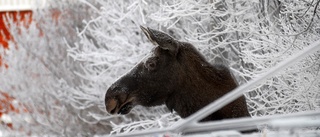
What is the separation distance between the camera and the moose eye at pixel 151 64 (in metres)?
3.62

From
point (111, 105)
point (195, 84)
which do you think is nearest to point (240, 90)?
point (195, 84)

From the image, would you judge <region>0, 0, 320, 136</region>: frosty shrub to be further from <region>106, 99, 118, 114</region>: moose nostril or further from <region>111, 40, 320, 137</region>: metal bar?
<region>111, 40, 320, 137</region>: metal bar

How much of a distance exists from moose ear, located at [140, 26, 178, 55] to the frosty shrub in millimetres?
1760

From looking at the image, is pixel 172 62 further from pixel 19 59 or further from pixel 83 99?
pixel 19 59

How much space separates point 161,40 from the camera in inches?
137

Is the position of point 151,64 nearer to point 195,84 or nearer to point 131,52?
point 195,84

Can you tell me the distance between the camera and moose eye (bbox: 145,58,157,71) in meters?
3.62

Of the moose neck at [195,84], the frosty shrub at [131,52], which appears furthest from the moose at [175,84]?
the frosty shrub at [131,52]

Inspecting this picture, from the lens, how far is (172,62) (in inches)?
143

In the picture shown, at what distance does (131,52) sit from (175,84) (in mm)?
9590

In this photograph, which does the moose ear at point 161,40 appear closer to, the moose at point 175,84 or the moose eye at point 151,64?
the moose at point 175,84

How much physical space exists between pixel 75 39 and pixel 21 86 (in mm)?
2366

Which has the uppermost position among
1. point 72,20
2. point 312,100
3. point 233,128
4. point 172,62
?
point 72,20

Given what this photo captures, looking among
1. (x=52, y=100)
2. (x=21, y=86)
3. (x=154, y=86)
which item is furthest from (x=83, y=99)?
(x=154, y=86)
